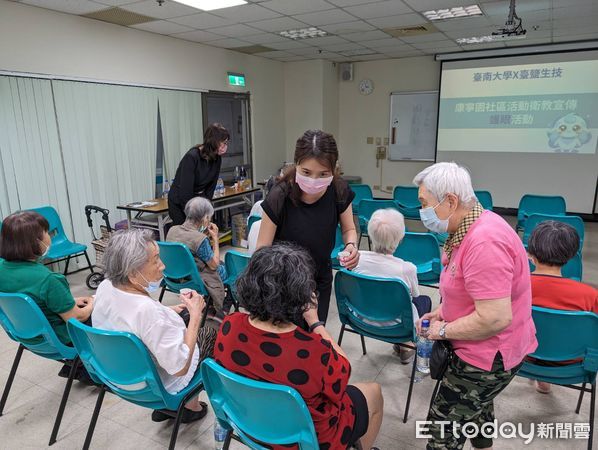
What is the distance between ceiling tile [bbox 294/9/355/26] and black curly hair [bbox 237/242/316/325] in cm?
404

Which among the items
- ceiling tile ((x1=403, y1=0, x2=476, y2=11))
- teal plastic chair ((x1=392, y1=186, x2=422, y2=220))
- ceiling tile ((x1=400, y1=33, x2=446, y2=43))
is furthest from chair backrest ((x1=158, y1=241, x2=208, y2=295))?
ceiling tile ((x1=400, y1=33, x2=446, y2=43))

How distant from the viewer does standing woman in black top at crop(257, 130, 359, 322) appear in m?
1.71

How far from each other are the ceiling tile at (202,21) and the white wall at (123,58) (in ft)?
2.37

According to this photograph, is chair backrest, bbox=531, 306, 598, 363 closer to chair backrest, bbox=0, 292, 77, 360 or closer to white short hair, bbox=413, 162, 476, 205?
white short hair, bbox=413, 162, 476, 205

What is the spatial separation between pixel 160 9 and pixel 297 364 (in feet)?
14.0

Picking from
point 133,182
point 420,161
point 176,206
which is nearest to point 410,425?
point 176,206

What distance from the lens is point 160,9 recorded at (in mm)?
4188

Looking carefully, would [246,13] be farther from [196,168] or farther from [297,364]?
[297,364]

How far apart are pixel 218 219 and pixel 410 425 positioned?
418 centimetres

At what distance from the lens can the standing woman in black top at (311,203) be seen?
1.71 meters

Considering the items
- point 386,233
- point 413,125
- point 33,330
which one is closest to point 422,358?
point 386,233

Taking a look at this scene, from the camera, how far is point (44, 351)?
81.7 inches

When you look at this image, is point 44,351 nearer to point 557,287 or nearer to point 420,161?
point 557,287

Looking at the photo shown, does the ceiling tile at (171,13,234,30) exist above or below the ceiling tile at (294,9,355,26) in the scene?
below
